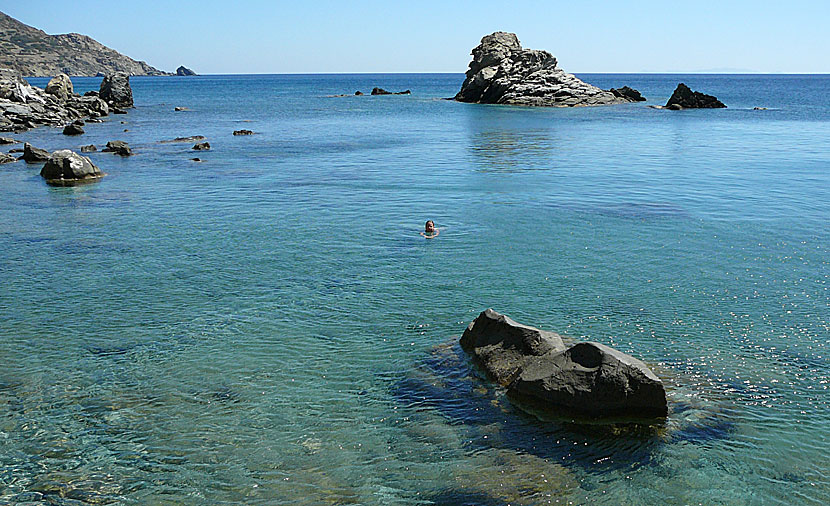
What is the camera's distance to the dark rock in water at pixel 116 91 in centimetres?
10944

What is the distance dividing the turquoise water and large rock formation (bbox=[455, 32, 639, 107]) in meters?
72.2

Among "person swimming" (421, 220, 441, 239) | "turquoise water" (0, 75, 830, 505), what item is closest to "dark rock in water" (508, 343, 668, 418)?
"turquoise water" (0, 75, 830, 505)

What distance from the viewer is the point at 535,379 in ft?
42.1

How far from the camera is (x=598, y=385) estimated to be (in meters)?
12.2

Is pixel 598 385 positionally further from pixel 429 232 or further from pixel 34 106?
pixel 34 106

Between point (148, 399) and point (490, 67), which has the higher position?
point (490, 67)

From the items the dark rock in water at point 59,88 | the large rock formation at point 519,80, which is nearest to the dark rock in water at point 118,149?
the dark rock in water at point 59,88

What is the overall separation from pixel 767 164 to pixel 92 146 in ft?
159

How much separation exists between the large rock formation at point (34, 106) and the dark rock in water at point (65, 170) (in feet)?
115

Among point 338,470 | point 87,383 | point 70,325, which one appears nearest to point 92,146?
point 70,325

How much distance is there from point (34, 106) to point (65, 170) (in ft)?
156

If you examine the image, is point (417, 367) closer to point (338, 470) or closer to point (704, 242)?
point (338, 470)

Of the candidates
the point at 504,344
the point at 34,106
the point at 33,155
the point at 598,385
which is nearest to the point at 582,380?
the point at 598,385

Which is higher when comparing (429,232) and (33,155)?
(33,155)
